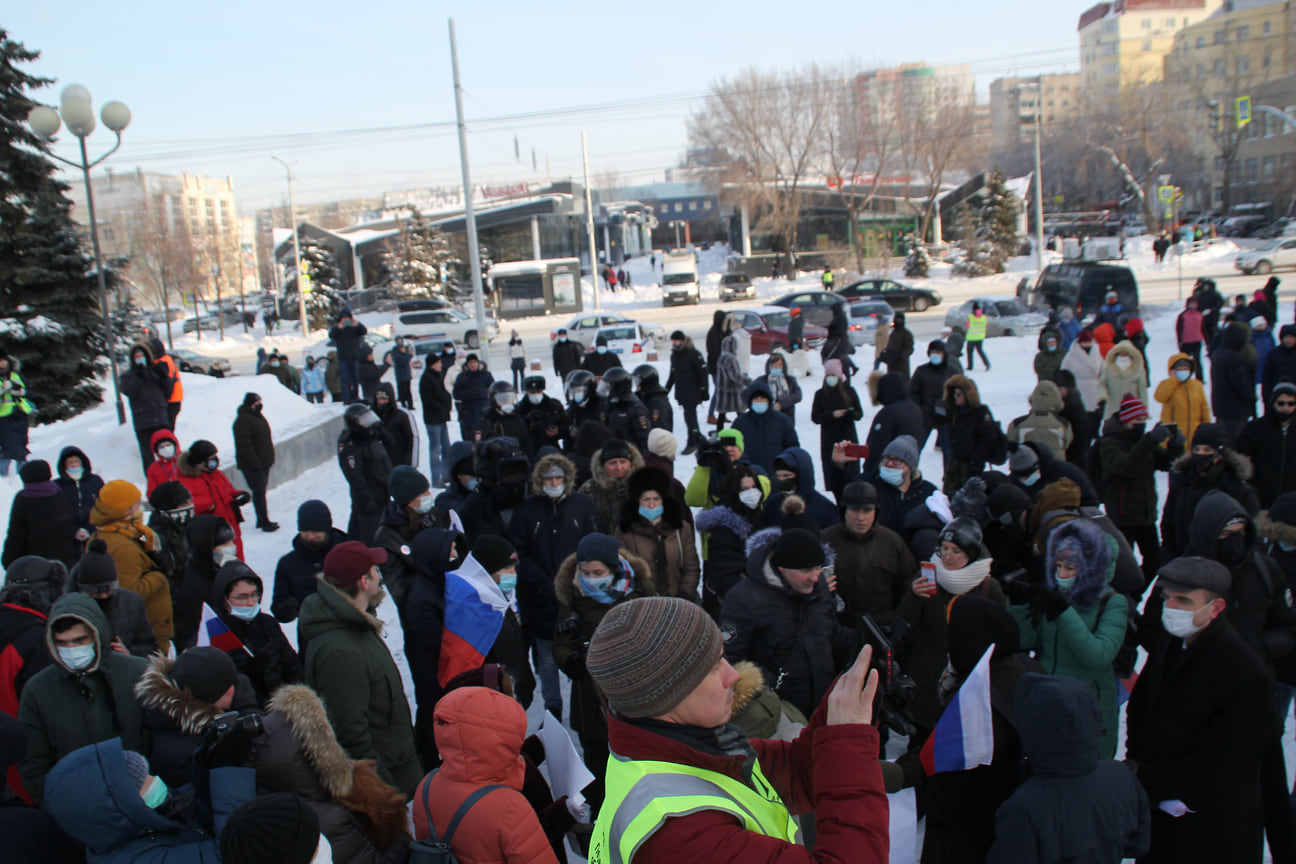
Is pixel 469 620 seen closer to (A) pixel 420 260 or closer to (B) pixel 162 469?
(B) pixel 162 469

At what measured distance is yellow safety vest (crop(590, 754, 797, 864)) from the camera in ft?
4.80

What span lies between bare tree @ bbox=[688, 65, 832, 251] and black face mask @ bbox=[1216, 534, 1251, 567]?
47866mm

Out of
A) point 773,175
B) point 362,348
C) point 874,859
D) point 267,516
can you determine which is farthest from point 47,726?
point 773,175

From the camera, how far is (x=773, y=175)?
171ft

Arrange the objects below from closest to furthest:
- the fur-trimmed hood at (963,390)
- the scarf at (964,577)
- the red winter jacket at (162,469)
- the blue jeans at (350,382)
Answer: the scarf at (964,577) < the red winter jacket at (162,469) < the fur-trimmed hood at (963,390) < the blue jeans at (350,382)

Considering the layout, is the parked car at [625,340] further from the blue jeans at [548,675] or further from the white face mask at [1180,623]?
the white face mask at [1180,623]

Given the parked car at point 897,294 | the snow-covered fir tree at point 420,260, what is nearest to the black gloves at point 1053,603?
the parked car at point 897,294

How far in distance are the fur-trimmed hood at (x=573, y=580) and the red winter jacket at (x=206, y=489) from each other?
4.11 m

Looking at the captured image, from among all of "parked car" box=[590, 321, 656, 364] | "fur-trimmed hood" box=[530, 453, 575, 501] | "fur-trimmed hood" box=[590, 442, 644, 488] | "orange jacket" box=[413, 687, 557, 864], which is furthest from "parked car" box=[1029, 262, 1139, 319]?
"orange jacket" box=[413, 687, 557, 864]

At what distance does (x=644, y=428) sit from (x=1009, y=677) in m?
5.91

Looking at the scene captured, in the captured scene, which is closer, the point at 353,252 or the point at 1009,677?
the point at 1009,677

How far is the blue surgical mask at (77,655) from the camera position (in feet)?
11.2

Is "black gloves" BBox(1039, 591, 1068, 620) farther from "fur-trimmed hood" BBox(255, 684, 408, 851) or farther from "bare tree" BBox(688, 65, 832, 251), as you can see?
"bare tree" BBox(688, 65, 832, 251)

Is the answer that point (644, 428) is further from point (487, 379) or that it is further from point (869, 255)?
point (869, 255)
